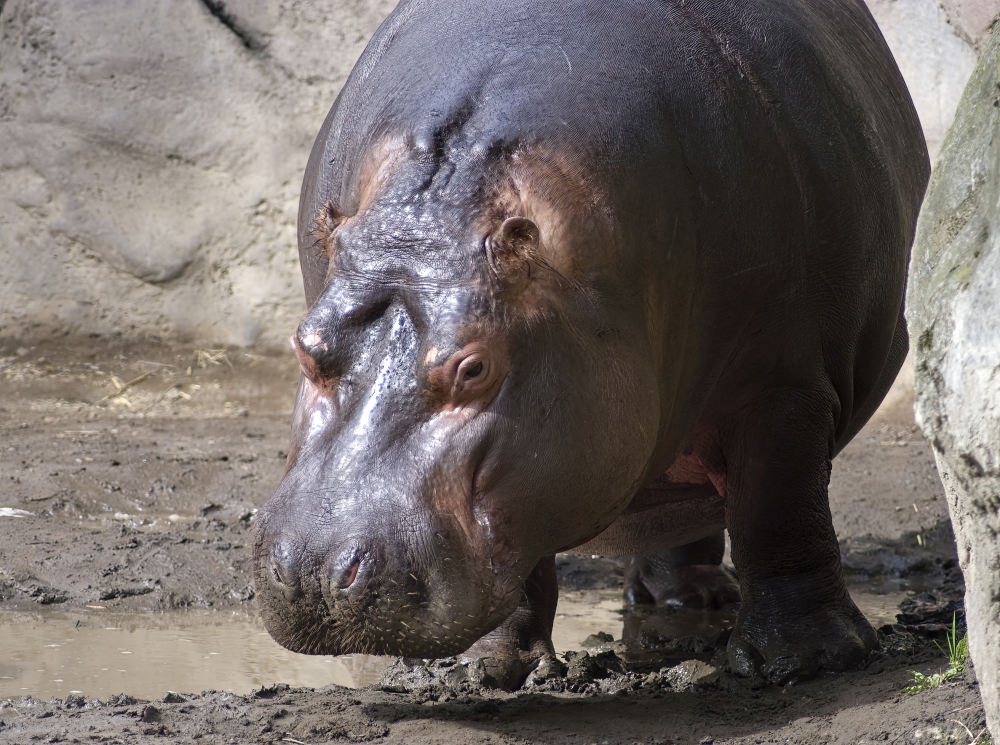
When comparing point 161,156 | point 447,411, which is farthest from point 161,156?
point 447,411

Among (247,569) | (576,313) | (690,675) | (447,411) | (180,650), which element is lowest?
(247,569)

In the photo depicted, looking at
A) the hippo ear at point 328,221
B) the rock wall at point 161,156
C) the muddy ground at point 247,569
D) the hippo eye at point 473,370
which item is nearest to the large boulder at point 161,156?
the rock wall at point 161,156

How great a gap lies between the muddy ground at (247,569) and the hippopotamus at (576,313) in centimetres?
25

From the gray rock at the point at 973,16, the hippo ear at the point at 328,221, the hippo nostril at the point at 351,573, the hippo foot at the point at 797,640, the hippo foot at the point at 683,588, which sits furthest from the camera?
the gray rock at the point at 973,16

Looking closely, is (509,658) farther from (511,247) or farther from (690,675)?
(511,247)

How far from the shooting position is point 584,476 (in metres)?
3.12

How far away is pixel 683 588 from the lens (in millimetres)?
5242

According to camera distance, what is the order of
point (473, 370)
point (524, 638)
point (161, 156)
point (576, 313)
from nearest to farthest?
point (473, 370) → point (576, 313) → point (524, 638) → point (161, 156)

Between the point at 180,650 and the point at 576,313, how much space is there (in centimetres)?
198

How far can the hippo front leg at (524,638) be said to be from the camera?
3.74m

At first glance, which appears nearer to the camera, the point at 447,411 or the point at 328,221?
the point at 447,411

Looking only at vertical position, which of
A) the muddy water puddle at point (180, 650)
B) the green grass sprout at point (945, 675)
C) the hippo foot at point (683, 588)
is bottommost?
the muddy water puddle at point (180, 650)

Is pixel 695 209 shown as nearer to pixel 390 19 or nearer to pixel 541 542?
pixel 541 542

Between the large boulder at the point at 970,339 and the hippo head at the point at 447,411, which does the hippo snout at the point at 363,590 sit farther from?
the large boulder at the point at 970,339
